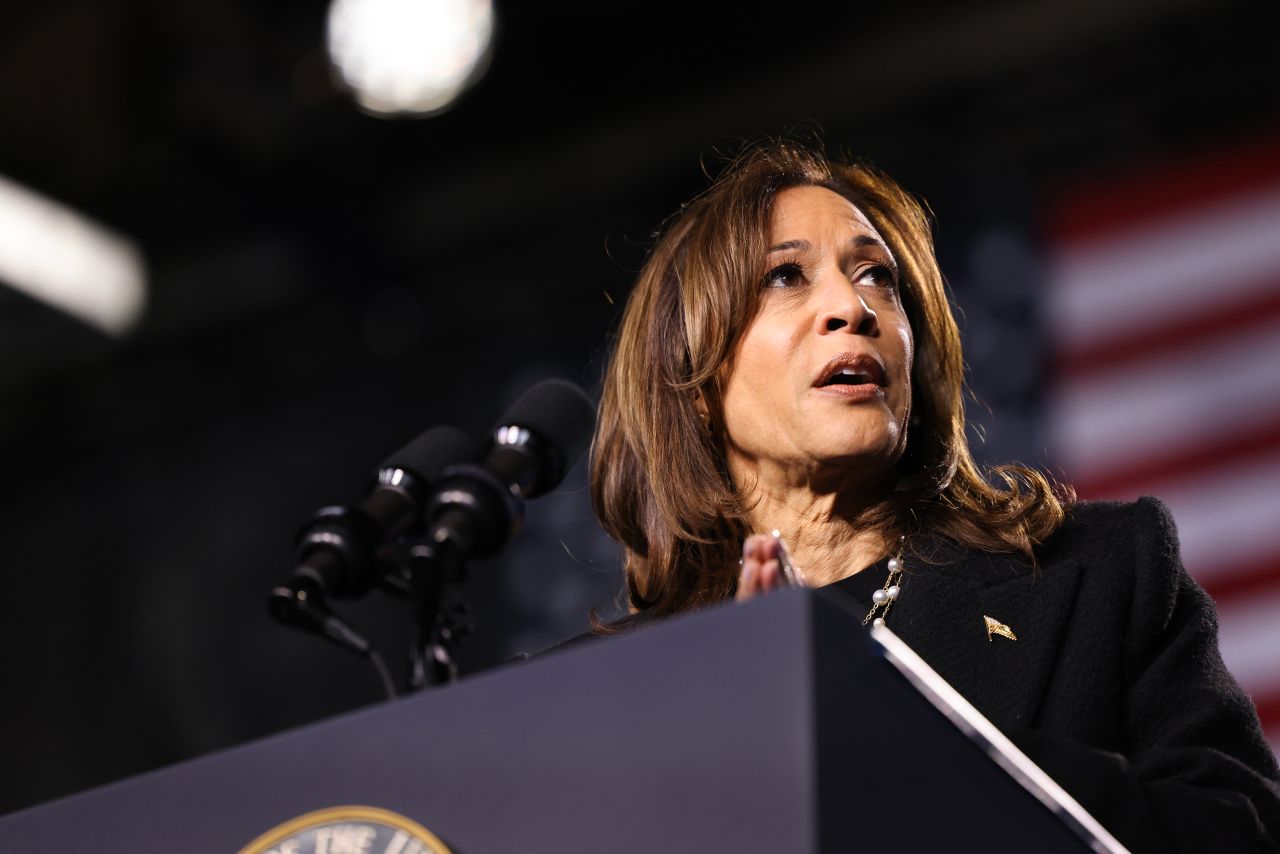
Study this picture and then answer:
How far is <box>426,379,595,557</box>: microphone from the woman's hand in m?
0.41

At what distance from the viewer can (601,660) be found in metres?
0.94

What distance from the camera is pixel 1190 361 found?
3498 mm

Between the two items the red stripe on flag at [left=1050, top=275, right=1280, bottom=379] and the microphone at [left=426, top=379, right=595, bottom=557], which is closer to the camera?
the microphone at [left=426, top=379, right=595, bottom=557]

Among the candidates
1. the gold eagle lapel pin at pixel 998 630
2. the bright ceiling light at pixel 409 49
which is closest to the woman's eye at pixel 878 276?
the gold eagle lapel pin at pixel 998 630

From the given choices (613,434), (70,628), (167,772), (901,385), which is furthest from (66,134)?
(167,772)

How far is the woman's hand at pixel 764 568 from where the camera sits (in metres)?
1.14

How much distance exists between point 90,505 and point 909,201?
12.8 feet

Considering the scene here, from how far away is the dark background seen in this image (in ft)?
12.8

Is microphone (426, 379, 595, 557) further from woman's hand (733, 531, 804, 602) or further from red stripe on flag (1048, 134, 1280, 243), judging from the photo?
red stripe on flag (1048, 134, 1280, 243)

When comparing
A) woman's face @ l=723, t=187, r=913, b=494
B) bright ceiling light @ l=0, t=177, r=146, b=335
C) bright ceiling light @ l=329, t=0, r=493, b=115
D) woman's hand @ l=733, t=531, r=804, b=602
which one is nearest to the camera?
woman's hand @ l=733, t=531, r=804, b=602

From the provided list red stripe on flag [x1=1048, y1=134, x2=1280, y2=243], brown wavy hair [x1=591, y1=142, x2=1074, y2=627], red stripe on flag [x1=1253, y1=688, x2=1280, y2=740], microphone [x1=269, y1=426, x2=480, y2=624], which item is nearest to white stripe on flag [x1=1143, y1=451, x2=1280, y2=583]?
red stripe on flag [x1=1253, y1=688, x2=1280, y2=740]

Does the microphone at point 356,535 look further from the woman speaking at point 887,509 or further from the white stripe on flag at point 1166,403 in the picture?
the white stripe on flag at point 1166,403

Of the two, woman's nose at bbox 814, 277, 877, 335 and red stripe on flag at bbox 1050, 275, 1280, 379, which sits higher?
red stripe on flag at bbox 1050, 275, 1280, 379

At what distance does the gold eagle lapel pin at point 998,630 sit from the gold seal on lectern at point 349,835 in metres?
0.75
